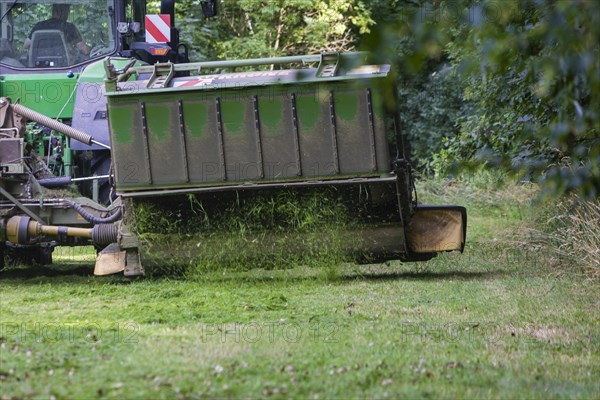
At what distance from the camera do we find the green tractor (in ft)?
31.8

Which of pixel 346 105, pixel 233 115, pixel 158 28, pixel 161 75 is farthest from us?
pixel 158 28

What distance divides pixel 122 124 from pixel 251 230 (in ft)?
4.90

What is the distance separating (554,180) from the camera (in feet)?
14.3

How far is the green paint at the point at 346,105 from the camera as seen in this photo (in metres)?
9.62

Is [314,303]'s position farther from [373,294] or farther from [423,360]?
[423,360]

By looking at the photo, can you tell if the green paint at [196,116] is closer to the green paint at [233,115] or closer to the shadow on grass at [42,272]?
the green paint at [233,115]

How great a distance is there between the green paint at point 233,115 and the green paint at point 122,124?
0.82 m

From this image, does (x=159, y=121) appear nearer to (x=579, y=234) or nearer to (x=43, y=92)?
(x=43, y=92)

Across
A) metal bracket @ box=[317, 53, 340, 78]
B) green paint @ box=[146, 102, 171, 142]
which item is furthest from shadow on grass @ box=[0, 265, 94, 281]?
metal bracket @ box=[317, 53, 340, 78]

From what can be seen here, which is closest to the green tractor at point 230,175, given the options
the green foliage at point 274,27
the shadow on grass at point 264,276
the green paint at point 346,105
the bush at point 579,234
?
the green paint at point 346,105

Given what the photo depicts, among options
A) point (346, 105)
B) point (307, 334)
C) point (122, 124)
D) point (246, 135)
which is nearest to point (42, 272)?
point (122, 124)

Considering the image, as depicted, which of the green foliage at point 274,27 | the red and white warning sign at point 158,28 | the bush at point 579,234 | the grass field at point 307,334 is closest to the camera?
the grass field at point 307,334

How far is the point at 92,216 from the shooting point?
1023 cm

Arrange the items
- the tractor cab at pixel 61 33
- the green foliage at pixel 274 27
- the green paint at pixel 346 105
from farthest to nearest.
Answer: the green foliage at pixel 274 27 < the tractor cab at pixel 61 33 < the green paint at pixel 346 105
